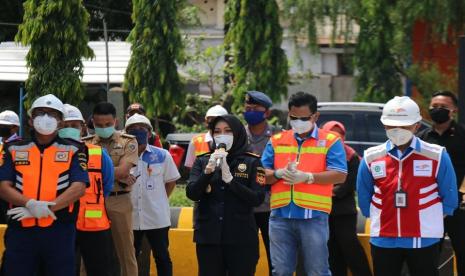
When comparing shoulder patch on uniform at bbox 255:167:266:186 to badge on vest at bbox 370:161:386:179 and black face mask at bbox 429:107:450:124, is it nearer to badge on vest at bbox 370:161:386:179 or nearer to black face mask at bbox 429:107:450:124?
badge on vest at bbox 370:161:386:179

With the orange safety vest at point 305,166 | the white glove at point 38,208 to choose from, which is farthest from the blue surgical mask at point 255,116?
the white glove at point 38,208

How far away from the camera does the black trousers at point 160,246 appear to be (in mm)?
10078

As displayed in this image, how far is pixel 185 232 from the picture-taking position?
10.9 m

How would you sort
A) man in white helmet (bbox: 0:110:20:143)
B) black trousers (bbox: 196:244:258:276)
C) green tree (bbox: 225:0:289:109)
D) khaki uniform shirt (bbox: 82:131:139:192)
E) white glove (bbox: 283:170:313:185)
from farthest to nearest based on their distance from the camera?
green tree (bbox: 225:0:289:109) < man in white helmet (bbox: 0:110:20:143) < khaki uniform shirt (bbox: 82:131:139:192) < white glove (bbox: 283:170:313:185) < black trousers (bbox: 196:244:258:276)

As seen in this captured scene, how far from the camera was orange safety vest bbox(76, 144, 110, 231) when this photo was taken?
911 cm

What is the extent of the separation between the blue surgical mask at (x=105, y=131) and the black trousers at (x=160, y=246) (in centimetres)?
107

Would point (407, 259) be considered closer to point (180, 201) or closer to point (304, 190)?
point (304, 190)

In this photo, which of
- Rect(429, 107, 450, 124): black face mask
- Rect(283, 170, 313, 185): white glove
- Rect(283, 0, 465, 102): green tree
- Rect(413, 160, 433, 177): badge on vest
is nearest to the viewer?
Rect(413, 160, 433, 177): badge on vest

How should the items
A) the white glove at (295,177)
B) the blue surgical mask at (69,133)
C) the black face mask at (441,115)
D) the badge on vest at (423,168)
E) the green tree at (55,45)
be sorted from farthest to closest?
1. the green tree at (55,45)
2. the black face mask at (441,115)
3. the blue surgical mask at (69,133)
4. the white glove at (295,177)
5. the badge on vest at (423,168)

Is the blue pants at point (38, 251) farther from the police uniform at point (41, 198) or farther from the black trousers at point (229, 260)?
the black trousers at point (229, 260)

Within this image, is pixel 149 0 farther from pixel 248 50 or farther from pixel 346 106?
pixel 346 106

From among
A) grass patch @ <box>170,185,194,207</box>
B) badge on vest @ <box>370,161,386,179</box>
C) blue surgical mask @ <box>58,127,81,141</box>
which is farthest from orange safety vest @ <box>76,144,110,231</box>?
grass patch @ <box>170,185,194,207</box>

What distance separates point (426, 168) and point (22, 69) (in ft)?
34.9

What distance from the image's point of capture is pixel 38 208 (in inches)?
313
